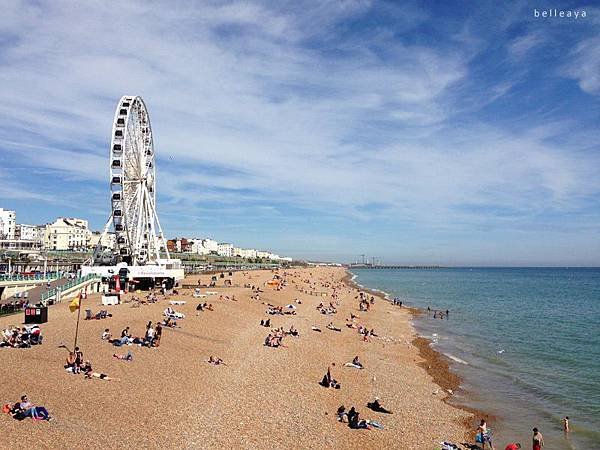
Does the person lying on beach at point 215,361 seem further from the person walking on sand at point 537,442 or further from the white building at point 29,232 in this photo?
the white building at point 29,232

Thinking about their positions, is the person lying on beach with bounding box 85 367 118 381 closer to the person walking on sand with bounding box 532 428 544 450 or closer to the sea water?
the sea water

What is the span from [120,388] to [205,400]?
2.59 meters

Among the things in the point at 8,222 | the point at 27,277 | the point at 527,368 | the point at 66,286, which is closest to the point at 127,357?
the point at 527,368

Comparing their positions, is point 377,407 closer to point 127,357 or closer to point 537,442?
point 537,442

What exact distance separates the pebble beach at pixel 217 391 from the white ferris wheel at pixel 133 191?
17918mm

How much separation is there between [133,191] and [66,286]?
45.3 feet

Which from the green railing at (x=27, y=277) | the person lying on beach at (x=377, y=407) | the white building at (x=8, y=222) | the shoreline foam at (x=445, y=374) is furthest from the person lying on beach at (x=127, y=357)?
the white building at (x=8, y=222)

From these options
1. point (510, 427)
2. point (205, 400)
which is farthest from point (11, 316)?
point (510, 427)

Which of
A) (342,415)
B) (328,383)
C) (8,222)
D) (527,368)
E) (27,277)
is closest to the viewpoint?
(342,415)

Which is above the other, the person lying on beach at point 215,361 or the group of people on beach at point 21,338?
the group of people on beach at point 21,338

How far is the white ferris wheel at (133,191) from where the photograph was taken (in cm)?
4412

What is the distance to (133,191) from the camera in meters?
49.6

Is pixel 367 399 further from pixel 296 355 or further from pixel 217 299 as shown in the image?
pixel 217 299

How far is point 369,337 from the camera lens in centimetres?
3178
